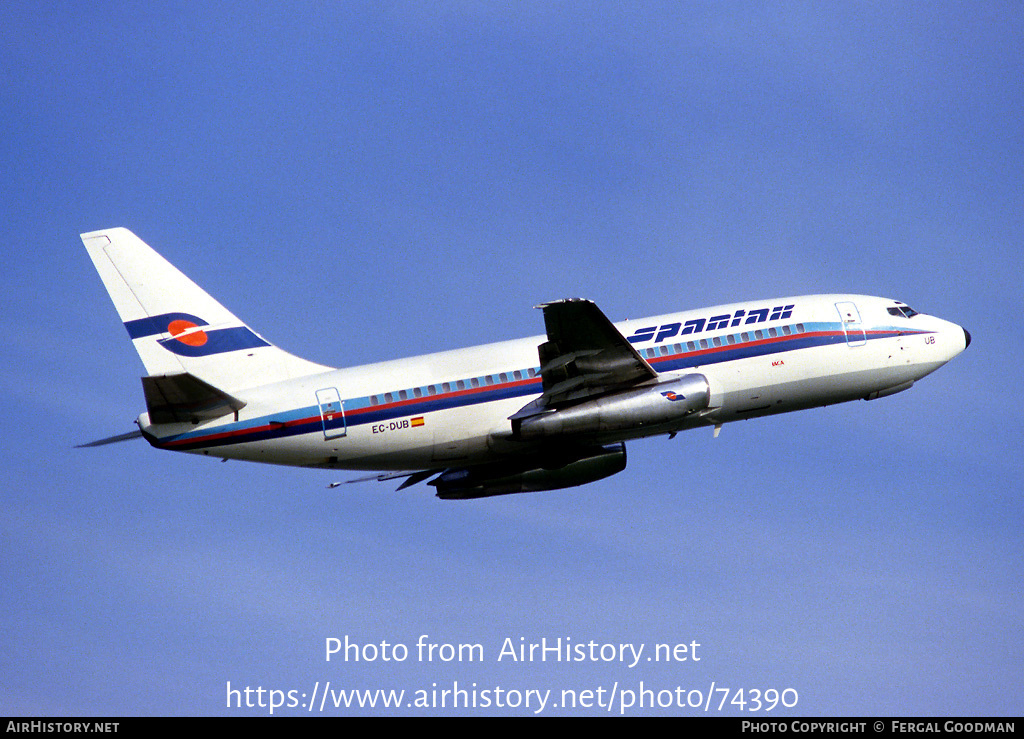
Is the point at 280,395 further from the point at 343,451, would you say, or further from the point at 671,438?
the point at 671,438

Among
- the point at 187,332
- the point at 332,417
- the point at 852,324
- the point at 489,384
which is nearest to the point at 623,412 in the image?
the point at 489,384

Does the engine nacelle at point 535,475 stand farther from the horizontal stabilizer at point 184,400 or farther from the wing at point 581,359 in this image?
the horizontal stabilizer at point 184,400

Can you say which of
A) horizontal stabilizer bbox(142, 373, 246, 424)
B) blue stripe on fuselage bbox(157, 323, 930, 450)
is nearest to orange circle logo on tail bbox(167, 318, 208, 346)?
horizontal stabilizer bbox(142, 373, 246, 424)

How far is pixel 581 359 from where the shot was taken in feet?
151

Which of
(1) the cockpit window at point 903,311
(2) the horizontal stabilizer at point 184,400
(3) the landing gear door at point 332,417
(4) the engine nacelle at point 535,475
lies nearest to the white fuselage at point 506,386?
(3) the landing gear door at point 332,417

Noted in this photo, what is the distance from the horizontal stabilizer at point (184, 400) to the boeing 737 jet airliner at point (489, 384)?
48mm

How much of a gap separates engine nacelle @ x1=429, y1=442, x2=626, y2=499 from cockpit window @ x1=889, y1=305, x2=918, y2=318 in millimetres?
12271

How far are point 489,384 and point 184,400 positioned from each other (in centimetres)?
1068

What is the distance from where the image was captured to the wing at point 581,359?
146 feet

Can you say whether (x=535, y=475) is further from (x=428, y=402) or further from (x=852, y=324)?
(x=852, y=324)

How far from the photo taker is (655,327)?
49156mm

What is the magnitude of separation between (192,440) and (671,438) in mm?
17736
